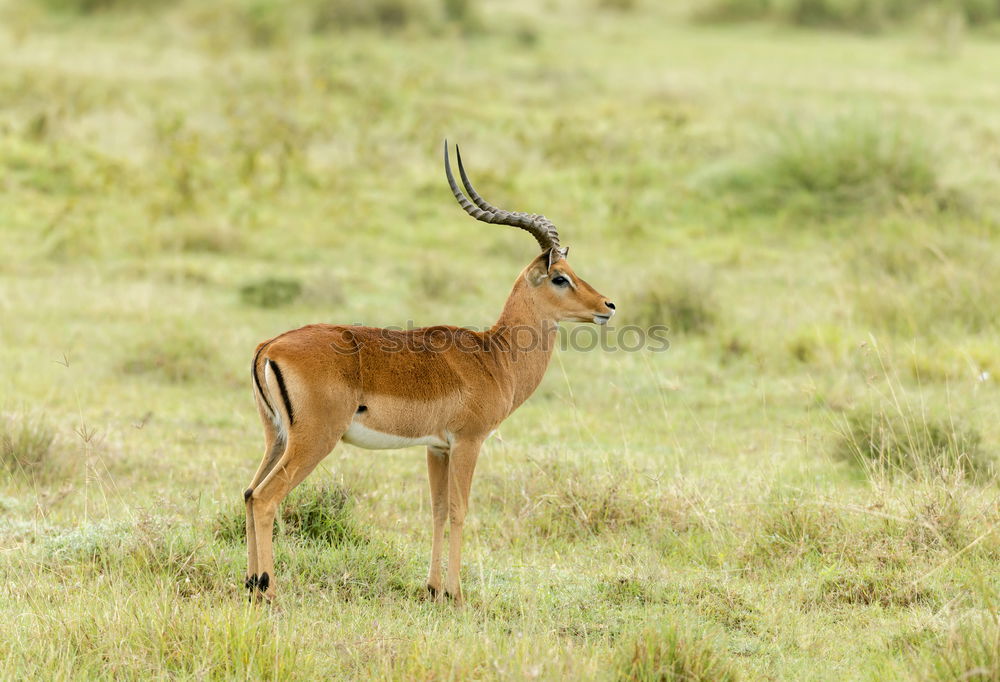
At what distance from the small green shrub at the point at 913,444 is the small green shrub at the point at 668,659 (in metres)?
2.20

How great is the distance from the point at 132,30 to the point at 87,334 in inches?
624

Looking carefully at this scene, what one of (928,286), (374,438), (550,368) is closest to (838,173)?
(928,286)

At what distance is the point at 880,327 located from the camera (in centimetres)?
920

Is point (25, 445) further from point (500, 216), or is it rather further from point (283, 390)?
point (500, 216)

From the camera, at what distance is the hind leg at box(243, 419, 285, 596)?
452cm

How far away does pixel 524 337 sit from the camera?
521cm

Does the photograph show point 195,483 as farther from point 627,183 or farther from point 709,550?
point 627,183

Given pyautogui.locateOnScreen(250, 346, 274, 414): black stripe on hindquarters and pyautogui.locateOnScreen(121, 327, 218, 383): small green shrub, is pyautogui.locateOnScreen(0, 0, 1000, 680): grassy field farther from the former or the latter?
pyautogui.locateOnScreen(250, 346, 274, 414): black stripe on hindquarters

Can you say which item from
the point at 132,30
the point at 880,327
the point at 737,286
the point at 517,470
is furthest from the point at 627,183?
the point at 132,30

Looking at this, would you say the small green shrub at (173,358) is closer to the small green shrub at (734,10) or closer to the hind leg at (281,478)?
the hind leg at (281,478)

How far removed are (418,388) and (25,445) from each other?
2.87m

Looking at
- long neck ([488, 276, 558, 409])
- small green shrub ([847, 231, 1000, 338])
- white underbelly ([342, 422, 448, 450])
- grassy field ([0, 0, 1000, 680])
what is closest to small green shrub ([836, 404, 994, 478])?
grassy field ([0, 0, 1000, 680])

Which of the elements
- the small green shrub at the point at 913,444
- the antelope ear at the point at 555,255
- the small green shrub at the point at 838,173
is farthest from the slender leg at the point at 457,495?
the small green shrub at the point at 838,173

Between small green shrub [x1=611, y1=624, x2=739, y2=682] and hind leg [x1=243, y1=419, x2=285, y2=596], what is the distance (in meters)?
1.48
